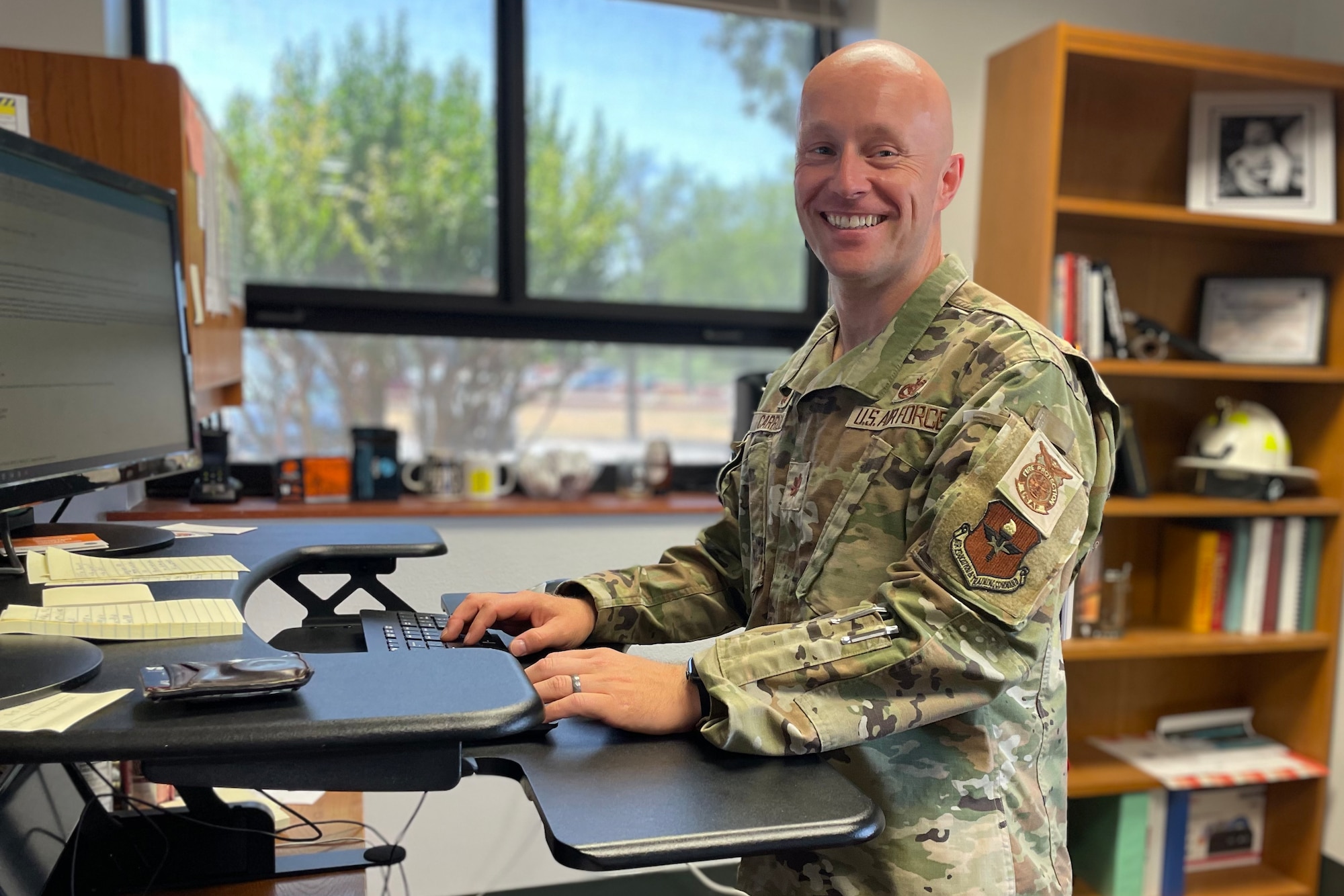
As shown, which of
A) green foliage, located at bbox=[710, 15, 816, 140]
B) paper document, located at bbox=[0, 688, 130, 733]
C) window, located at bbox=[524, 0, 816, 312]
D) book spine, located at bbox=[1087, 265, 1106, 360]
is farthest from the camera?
green foliage, located at bbox=[710, 15, 816, 140]

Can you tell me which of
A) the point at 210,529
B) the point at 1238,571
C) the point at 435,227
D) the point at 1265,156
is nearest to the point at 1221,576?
the point at 1238,571

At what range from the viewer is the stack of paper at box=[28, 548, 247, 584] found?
36.7 inches

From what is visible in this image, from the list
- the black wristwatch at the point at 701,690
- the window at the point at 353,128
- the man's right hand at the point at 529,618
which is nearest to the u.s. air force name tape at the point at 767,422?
the man's right hand at the point at 529,618

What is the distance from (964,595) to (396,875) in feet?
3.82

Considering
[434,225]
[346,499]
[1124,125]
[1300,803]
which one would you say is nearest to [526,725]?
[346,499]

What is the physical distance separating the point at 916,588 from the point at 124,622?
64cm

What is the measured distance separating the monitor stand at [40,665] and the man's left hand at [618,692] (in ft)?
1.06

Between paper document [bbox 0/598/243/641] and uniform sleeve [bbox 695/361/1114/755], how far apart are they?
0.40m

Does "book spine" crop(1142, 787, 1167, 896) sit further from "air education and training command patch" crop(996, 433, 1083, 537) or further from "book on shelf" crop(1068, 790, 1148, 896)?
"air education and training command patch" crop(996, 433, 1083, 537)

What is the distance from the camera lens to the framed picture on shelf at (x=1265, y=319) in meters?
2.48

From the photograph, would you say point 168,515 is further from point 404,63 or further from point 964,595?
point 964,595

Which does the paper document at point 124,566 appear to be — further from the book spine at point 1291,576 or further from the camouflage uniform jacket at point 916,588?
the book spine at point 1291,576

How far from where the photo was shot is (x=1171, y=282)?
8.64ft

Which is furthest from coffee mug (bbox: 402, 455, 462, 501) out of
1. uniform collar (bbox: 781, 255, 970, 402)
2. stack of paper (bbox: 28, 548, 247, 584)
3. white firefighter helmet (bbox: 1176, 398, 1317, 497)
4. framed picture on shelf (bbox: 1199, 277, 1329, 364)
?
framed picture on shelf (bbox: 1199, 277, 1329, 364)
